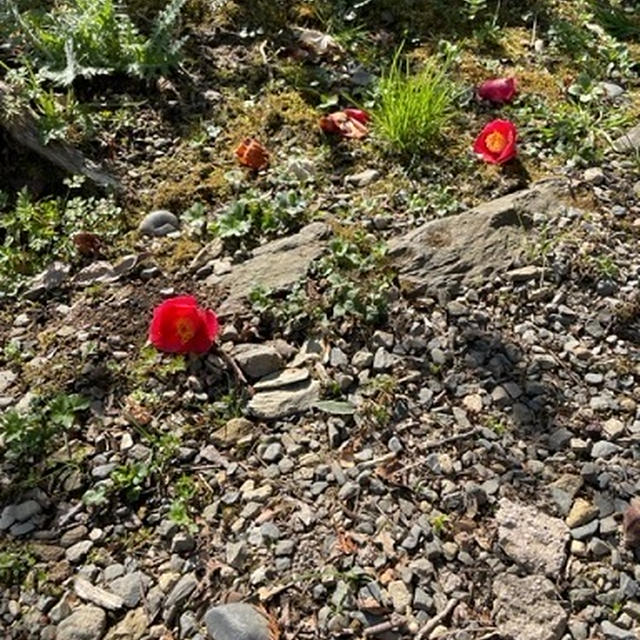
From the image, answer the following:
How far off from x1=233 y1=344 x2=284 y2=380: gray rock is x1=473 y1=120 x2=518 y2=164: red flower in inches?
49.5

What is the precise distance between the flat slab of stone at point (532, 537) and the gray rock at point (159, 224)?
160cm

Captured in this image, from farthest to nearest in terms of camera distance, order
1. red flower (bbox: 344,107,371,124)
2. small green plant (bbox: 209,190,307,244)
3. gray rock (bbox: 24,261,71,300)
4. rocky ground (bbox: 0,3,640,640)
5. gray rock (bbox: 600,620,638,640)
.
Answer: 1. red flower (bbox: 344,107,371,124)
2. small green plant (bbox: 209,190,307,244)
3. gray rock (bbox: 24,261,71,300)
4. rocky ground (bbox: 0,3,640,640)
5. gray rock (bbox: 600,620,638,640)

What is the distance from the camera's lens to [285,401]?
278 centimetres

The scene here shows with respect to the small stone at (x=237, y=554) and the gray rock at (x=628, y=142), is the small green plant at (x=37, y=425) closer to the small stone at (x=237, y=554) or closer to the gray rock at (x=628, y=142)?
the small stone at (x=237, y=554)

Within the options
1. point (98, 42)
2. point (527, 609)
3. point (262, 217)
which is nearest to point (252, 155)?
point (262, 217)

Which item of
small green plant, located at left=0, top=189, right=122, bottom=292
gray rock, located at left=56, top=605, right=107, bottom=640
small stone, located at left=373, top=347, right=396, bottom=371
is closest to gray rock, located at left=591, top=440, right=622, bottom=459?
small stone, located at left=373, top=347, right=396, bottom=371

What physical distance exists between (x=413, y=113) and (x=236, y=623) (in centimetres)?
207

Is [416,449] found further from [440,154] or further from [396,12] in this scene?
[396,12]

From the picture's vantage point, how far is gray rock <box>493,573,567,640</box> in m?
2.26

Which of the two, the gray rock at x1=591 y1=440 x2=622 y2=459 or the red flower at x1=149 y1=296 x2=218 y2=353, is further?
the red flower at x1=149 y1=296 x2=218 y2=353

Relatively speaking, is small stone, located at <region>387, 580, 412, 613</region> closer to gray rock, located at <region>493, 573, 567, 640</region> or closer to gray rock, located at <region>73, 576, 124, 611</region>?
gray rock, located at <region>493, 573, 567, 640</region>

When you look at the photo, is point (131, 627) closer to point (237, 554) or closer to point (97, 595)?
point (97, 595)

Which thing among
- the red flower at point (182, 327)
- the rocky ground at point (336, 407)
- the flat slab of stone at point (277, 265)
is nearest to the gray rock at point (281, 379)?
the rocky ground at point (336, 407)

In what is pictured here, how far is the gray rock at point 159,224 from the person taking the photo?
3395mm
